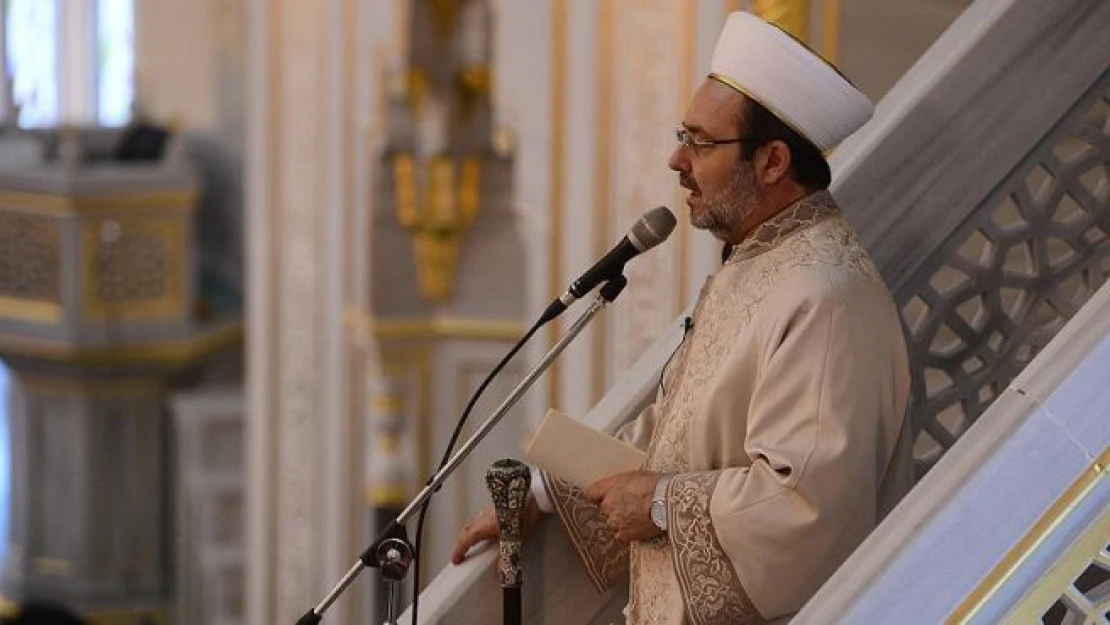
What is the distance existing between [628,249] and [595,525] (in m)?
0.48

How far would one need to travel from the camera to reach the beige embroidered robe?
120 inches

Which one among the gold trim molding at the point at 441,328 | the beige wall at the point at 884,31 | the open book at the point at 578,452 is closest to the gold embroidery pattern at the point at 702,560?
the open book at the point at 578,452

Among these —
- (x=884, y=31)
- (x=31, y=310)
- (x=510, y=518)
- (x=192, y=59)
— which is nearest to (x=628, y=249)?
(x=510, y=518)

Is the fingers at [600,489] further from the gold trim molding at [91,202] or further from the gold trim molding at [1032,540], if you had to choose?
the gold trim molding at [91,202]

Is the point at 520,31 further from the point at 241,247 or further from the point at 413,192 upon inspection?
the point at 241,247

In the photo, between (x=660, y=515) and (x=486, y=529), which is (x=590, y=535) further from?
(x=660, y=515)

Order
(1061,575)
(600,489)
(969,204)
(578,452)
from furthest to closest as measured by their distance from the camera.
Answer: (969,204), (578,452), (600,489), (1061,575)

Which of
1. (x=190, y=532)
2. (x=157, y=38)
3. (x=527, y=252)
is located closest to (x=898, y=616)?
(x=527, y=252)

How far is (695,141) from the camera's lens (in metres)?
3.26

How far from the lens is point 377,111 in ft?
26.5

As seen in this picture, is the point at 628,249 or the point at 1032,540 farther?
the point at 628,249

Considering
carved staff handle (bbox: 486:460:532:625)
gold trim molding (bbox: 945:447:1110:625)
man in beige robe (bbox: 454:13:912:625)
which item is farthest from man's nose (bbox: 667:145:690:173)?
gold trim molding (bbox: 945:447:1110:625)

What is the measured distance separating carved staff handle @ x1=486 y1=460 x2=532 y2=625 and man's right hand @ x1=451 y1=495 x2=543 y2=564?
0.06 feet

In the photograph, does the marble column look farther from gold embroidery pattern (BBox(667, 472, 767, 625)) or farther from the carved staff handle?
gold embroidery pattern (BBox(667, 472, 767, 625))
